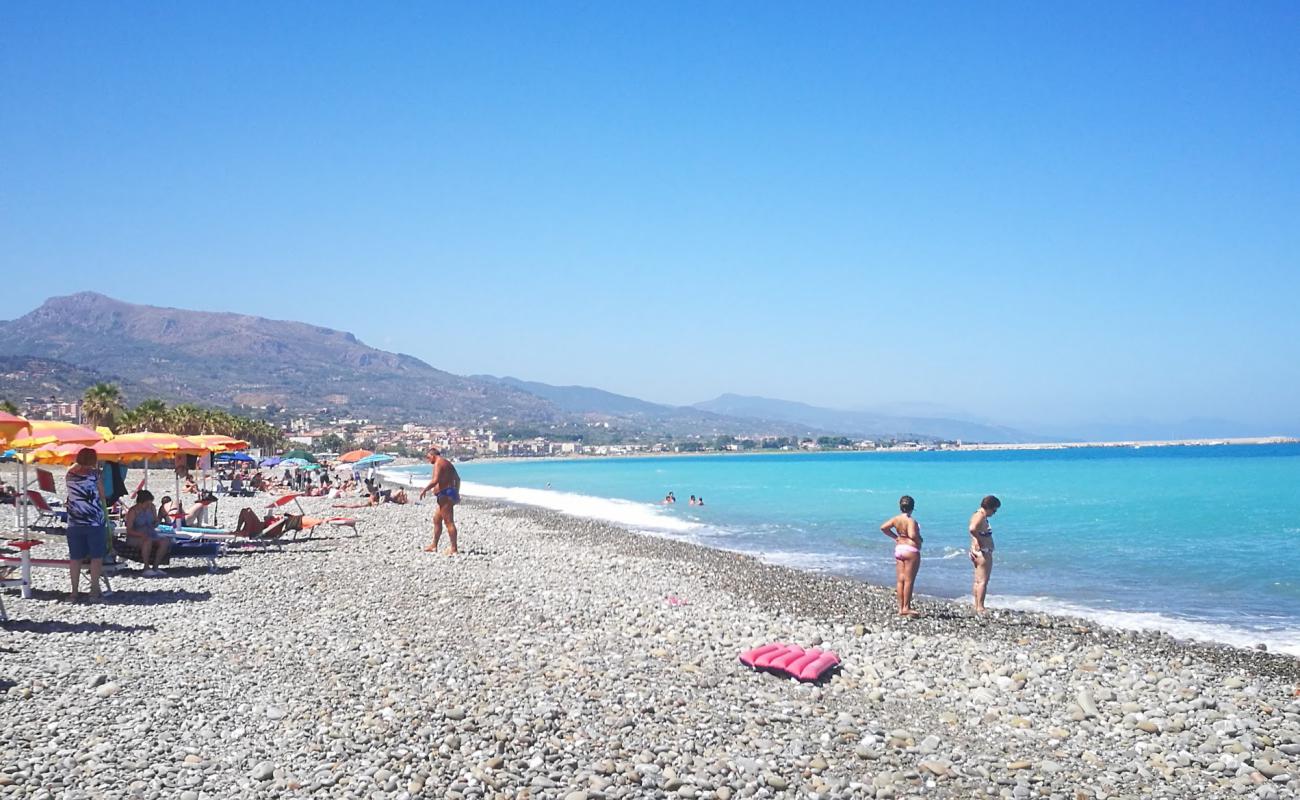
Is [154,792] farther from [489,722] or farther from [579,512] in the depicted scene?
[579,512]

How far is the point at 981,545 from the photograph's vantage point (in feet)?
37.7

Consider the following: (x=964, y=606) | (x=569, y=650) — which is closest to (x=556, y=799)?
(x=569, y=650)

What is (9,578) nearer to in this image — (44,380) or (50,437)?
(50,437)

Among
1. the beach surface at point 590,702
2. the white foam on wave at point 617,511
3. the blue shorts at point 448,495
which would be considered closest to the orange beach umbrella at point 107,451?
the beach surface at point 590,702

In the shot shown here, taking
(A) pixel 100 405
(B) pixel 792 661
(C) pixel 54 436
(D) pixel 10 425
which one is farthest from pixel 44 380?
(B) pixel 792 661

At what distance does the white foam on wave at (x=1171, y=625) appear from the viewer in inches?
445

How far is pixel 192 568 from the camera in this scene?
44.5ft

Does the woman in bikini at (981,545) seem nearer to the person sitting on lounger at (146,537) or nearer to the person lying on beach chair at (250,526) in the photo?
the person sitting on lounger at (146,537)

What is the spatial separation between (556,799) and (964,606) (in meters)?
8.82

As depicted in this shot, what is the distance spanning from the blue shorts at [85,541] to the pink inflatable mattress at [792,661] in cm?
707

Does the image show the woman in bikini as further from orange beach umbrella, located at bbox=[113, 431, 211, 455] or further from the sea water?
orange beach umbrella, located at bbox=[113, 431, 211, 455]

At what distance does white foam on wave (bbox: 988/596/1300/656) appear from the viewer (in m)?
11.3

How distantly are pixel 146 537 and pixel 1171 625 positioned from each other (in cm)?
1396

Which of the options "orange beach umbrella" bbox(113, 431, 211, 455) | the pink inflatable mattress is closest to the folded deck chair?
"orange beach umbrella" bbox(113, 431, 211, 455)
